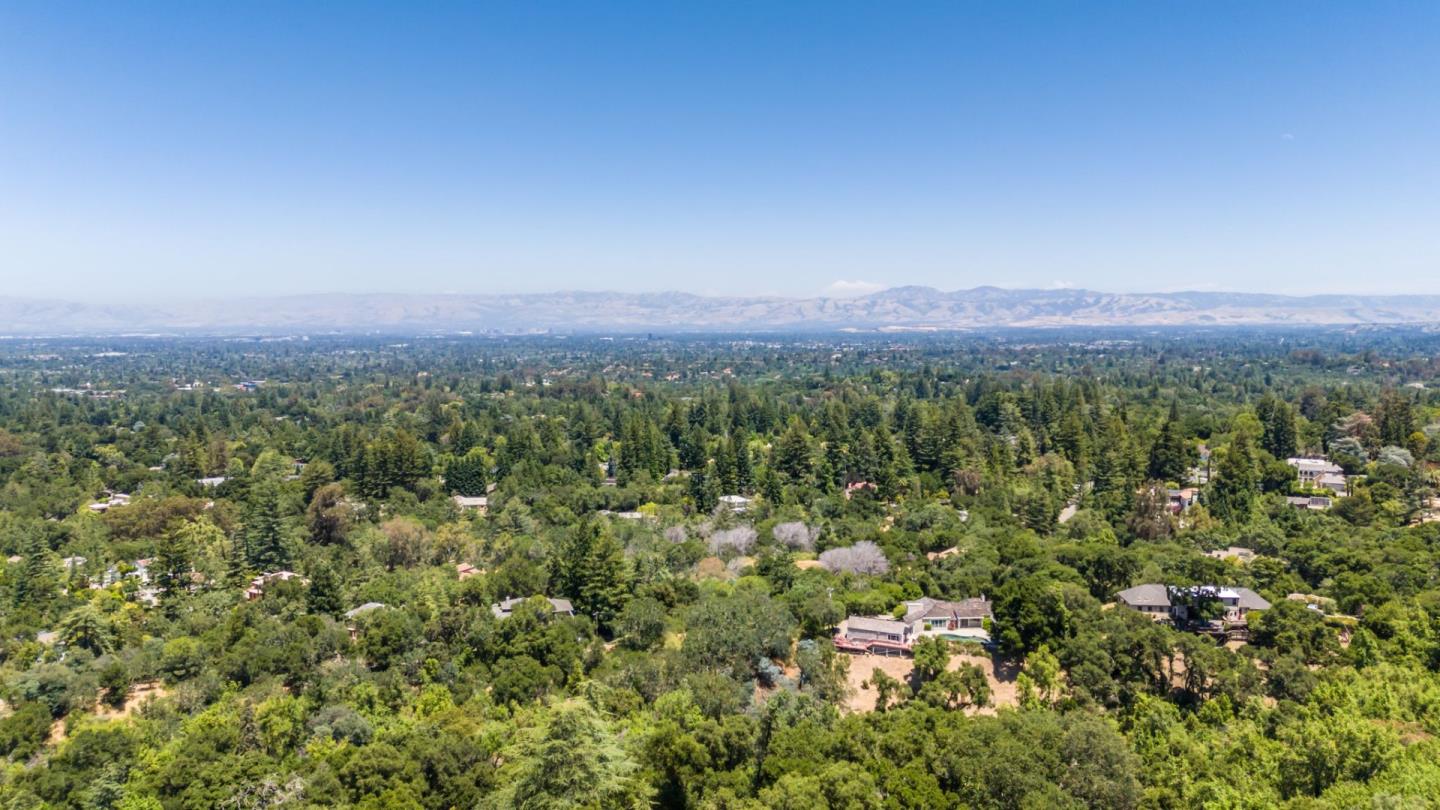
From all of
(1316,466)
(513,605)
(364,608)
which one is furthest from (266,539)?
(1316,466)

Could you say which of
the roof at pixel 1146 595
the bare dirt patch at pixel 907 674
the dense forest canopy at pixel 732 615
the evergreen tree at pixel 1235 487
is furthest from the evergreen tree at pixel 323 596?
the evergreen tree at pixel 1235 487

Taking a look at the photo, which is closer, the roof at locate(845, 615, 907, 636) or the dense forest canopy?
the dense forest canopy

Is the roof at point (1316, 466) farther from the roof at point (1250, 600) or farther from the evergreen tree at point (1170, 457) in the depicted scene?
the roof at point (1250, 600)

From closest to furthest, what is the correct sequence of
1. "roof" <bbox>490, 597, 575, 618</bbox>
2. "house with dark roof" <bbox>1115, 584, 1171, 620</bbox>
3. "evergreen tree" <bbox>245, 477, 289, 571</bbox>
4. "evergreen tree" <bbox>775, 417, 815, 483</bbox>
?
"house with dark roof" <bbox>1115, 584, 1171, 620</bbox>
"roof" <bbox>490, 597, 575, 618</bbox>
"evergreen tree" <bbox>245, 477, 289, 571</bbox>
"evergreen tree" <bbox>775, 417, 815, 483</bbox>

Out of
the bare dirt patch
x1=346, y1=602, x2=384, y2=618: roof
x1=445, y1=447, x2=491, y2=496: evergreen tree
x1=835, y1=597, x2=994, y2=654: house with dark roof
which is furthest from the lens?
x1=445, y1=447, x2=491, y2=496: evergreen tree

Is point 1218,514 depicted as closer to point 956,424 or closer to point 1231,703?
point 956,424

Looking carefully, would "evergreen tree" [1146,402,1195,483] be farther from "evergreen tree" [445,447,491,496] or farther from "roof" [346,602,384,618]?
"roof" [346,602,384,618]

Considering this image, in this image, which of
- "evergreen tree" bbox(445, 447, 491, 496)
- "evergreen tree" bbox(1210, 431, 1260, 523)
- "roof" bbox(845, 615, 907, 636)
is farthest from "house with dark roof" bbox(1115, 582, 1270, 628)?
"evergreen tree" bbox(445, 447, 491, 496)
